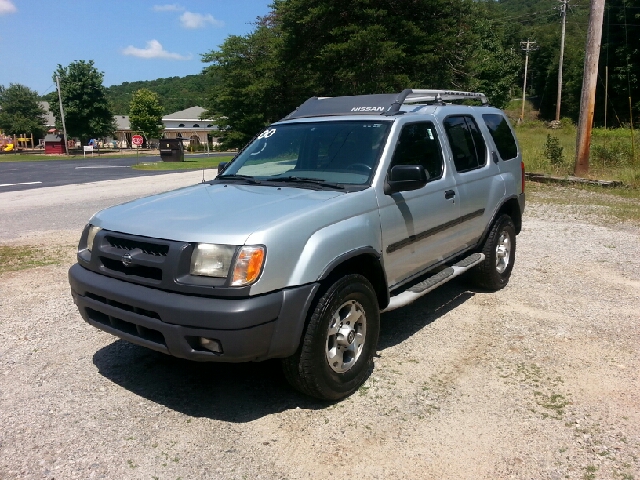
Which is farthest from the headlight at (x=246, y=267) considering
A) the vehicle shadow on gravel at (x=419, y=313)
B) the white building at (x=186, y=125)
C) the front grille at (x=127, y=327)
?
the white building at (x=186, y=125)

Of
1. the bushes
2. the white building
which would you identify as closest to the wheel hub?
the bushes

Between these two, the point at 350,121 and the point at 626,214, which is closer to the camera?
the point at 350,121

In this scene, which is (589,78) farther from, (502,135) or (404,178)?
(404,178)

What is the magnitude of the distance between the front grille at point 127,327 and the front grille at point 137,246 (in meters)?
0.45

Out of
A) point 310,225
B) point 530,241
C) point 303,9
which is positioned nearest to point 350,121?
point 310,225

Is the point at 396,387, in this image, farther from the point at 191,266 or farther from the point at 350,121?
the point at 350,121

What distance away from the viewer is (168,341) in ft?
10.6

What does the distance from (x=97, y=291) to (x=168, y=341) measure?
2.25 ft

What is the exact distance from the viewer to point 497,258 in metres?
6.17

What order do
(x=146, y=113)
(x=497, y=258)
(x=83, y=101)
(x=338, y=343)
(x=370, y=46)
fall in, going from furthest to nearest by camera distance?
(x=146, y=113) → (x=83, y=101) → (x=370, y=46) → (x=497, y=258) → (x=338, y=343)

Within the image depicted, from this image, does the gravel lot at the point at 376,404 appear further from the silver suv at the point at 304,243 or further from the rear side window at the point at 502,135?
the rear side window at the point at 502,135

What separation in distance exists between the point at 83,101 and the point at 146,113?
20.9 m

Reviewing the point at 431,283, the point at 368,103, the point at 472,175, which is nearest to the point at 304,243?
the point at 431,283

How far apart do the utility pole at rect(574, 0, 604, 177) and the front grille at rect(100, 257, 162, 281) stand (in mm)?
15511
